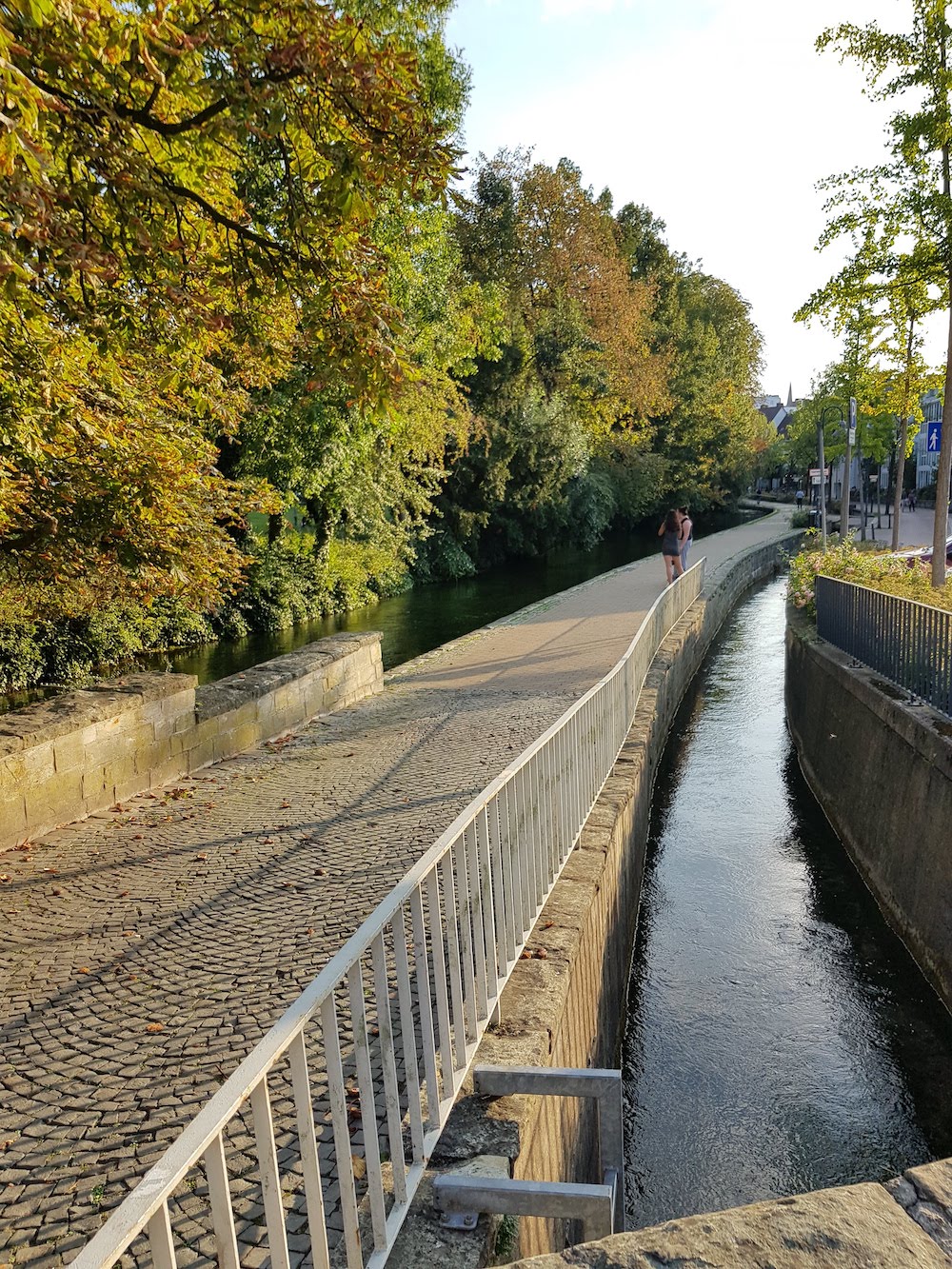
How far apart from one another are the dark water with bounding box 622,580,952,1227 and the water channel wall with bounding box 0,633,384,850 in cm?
425

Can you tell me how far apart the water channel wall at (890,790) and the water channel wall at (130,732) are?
6.02m

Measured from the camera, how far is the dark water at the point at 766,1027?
5.91 m

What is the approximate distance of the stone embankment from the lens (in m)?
1.96

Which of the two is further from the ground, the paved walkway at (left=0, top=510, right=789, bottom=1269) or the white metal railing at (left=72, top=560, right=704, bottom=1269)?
the white metal railing at (left=72, top=560, right=704, bottom=1269)

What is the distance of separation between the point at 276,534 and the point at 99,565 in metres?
17.0

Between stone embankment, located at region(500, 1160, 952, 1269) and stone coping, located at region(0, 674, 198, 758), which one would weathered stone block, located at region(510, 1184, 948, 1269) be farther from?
stone coping, located at region(0, 674, 198, 758)

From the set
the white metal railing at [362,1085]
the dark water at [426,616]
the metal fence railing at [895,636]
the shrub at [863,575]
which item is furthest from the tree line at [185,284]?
the shrub at [863,575]

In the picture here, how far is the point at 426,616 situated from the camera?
2762 centimetres

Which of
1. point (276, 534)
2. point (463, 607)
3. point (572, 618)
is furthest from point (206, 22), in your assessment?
point (463, 607)

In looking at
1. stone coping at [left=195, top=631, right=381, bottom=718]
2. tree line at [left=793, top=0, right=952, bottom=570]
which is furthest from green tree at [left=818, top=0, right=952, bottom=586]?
stone coping at [left=195, top=631, right=381, bottom=718]

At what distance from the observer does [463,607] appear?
1151 inches

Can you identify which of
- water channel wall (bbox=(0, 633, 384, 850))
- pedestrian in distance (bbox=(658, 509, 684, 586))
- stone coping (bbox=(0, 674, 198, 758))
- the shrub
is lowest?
water channel wall (bbox=(0, 633, 384, 850))

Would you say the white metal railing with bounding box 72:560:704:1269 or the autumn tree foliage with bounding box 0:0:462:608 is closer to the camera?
the white metal railing with bounding box 72:560:704:1269

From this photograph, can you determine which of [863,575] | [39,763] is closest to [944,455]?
[863,575]
